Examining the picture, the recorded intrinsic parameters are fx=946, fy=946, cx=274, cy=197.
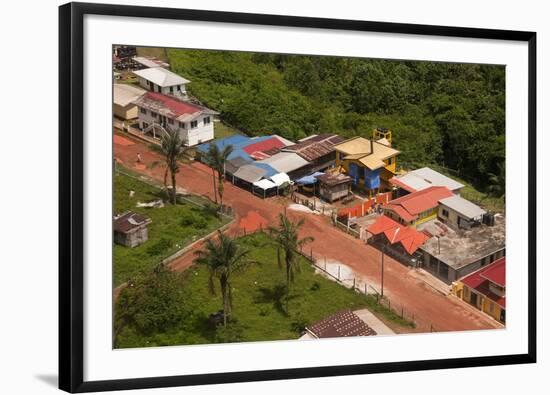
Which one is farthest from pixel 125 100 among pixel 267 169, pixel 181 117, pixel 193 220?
pixel 267 169

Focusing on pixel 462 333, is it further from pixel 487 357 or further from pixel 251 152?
pixel 251 152

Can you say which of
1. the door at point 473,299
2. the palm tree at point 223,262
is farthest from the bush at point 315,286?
the door at point 473,299

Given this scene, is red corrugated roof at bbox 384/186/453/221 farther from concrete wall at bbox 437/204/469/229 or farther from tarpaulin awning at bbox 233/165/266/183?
tarpaulin awning at bbox 233/165/266/183

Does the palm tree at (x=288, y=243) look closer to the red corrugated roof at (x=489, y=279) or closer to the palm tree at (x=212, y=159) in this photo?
the palm tree at (x=212, y=159)

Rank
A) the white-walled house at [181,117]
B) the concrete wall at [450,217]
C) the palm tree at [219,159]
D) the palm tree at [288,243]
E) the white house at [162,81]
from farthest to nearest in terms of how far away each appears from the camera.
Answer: the concrete wall at [450,217] < the palm tree at [288,243] < the palm tree at [219,159] < the white-walled house at [181,117] < the white house at [162,81]

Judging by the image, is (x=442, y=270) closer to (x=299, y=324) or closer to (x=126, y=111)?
(x=299, y=324)

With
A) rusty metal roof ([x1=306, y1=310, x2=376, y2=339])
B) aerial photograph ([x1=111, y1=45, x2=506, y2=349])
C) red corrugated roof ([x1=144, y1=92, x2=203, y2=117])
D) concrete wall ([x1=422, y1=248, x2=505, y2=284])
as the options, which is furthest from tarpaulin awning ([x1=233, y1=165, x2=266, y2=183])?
concrete wall ([x1=422, y1=248, x2=505, y2=284])
